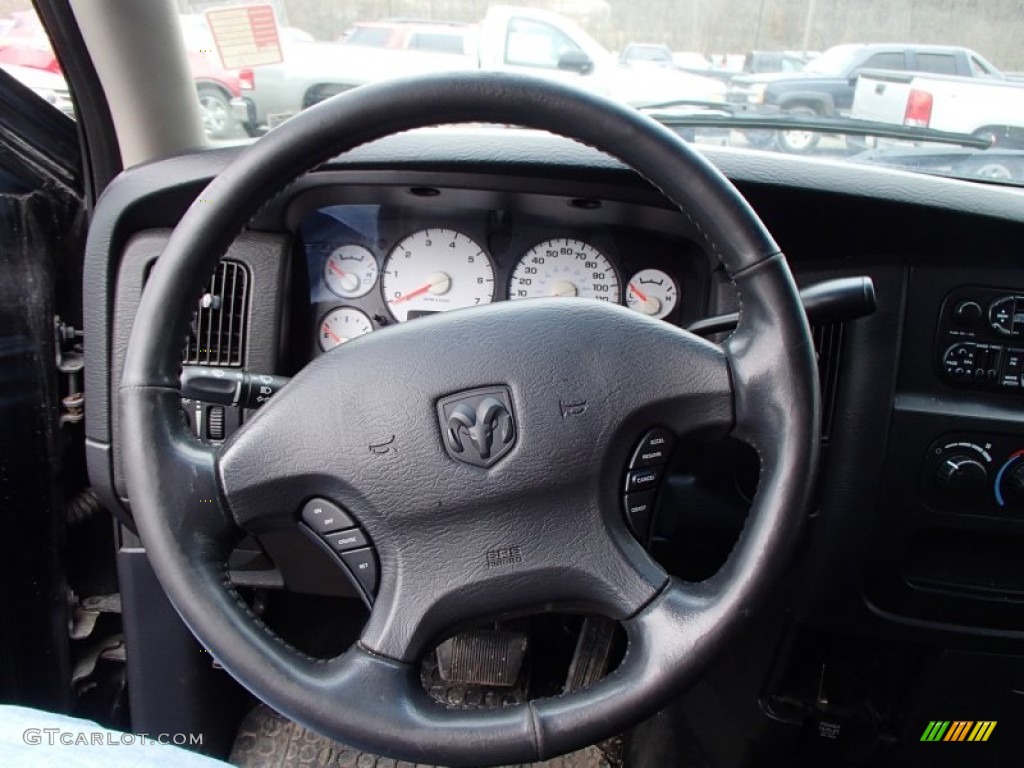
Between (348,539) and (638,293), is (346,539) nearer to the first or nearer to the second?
(348,539)

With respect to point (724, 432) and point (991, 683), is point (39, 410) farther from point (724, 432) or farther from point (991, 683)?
point (991, 683)

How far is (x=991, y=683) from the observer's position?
1.50 meters

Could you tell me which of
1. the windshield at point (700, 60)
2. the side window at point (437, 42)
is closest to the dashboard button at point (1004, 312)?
the windshield at point (700, 60)

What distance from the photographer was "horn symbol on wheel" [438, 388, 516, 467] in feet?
3.03

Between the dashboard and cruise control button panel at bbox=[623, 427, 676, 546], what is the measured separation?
316mm

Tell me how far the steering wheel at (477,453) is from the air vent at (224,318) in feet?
1.63

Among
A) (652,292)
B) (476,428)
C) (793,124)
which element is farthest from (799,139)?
(476,428)

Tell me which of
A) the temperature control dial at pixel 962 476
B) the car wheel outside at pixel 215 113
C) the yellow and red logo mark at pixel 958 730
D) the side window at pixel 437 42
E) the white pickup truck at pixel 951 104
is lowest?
the yellow and red logo mark at pixel 958 730

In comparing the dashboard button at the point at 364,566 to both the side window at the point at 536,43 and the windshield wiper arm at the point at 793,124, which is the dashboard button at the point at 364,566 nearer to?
the windshield wiper arm at the point at 793,124

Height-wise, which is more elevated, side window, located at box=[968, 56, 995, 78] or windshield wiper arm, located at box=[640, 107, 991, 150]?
side window, located at box=[968, 56, 995, 78]

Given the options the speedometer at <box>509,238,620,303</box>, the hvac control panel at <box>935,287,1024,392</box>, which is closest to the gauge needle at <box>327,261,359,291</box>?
the speedometer at <box>509,238,620,303</box>

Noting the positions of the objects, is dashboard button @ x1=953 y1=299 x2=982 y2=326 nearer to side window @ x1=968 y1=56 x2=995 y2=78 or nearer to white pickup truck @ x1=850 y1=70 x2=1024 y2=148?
white pickup truck @ x1=850 y1=70 x2=1024 y2=148

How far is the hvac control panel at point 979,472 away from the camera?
1332 mm

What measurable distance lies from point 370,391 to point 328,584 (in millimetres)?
743
